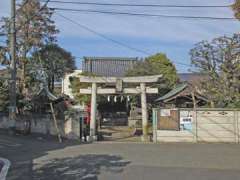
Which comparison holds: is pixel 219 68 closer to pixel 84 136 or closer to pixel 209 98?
pixel 209 98

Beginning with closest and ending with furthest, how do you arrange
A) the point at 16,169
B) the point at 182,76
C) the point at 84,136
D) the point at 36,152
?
1. the point at 16,169
2. the point at 36,152
3. the point at 84,136
4. the point at 182,76

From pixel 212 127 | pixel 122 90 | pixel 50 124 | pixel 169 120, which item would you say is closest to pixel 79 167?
pixel 169 120

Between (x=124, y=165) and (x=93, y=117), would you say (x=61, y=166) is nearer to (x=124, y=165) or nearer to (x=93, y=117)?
(x=124, y=165)

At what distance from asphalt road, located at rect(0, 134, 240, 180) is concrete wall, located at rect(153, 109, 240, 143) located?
6.30 metres

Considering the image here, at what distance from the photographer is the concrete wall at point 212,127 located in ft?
89.7

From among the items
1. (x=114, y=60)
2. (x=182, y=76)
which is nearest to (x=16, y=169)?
(x=114, y=60)

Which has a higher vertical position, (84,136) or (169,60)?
(169,60)

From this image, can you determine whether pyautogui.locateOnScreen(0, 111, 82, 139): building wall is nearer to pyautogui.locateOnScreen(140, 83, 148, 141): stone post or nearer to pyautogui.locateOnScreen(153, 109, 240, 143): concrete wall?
pyautogui.locateOnScreen(140, 83, 148, 141): stone post

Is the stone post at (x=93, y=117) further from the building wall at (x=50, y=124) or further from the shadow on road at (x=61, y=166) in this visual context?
the shadow on road at (x=61, y=166)

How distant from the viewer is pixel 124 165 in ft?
50.5

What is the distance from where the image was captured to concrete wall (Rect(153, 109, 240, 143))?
27.3 meters

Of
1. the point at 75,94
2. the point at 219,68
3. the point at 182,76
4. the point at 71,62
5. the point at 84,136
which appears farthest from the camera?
the point at 182,76

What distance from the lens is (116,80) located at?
3014 cm

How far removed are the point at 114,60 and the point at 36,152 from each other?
33.8 m
